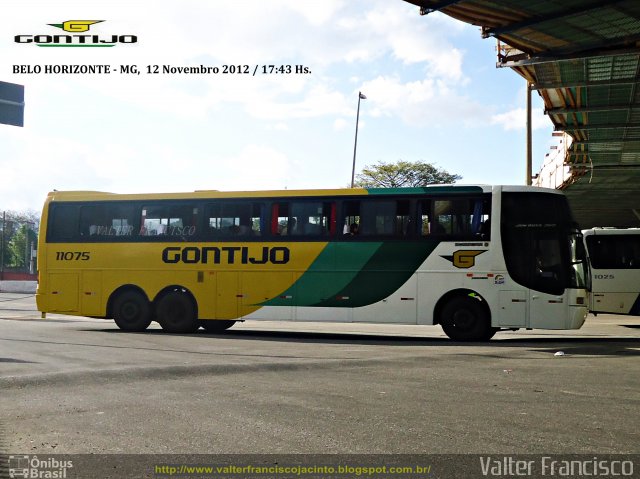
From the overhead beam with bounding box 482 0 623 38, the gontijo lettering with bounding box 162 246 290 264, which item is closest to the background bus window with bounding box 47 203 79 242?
the gontijo lettering with bounding box 162 246 290 264

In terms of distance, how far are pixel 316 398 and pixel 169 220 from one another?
11606mm

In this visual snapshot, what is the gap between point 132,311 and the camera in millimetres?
19391

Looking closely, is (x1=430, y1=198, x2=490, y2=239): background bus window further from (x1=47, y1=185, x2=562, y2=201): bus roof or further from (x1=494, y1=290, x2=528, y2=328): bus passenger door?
(x1=494, y1=290, x2=528, y2=328): bus passenger door

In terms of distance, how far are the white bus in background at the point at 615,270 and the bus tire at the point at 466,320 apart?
335 inches

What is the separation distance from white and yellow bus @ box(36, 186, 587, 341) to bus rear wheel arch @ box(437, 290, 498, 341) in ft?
0.07

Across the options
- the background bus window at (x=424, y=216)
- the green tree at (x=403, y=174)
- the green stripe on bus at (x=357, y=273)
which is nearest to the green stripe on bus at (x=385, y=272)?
the green stripe on bus at (x=357, y=273)

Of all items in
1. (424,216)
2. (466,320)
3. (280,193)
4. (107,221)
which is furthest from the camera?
(107,221)

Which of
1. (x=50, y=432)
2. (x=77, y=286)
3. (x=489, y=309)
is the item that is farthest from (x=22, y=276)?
(x=50, y=432)

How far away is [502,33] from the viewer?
49.4ft

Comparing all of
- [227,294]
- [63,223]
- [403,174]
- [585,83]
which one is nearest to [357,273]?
[227,294]

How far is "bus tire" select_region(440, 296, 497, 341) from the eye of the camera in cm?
1675

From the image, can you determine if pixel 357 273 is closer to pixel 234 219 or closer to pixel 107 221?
pixel 234 219

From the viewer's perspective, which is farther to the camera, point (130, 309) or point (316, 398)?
point (130, 309)

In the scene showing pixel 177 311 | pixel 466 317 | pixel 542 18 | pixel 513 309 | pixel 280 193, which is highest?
pixel 542 18
